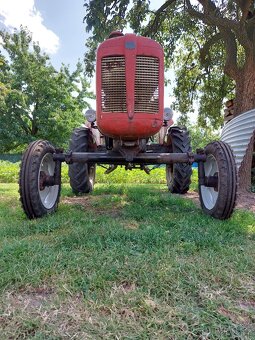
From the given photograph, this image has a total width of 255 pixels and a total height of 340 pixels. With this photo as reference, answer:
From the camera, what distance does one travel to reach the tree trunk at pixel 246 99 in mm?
6805

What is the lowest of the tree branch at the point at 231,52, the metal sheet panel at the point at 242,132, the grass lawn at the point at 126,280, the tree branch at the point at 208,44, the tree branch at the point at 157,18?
the grass lawn at the point at 126,280

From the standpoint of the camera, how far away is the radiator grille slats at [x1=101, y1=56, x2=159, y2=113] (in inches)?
124

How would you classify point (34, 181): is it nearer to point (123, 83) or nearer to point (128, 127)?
point (128, 127)

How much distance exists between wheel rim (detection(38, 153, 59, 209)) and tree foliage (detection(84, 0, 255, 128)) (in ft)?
10.2

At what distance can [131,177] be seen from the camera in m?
9.76

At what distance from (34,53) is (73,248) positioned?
92.8ft

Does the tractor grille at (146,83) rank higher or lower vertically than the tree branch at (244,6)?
lower

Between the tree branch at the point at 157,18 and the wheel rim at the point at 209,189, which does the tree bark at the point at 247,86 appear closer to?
the tree branch at the point at 157,18

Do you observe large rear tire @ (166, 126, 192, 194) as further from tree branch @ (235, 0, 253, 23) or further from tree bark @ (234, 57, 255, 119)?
tree branch @ (235, 0, 253, 23)

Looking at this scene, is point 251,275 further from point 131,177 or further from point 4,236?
point 131,177

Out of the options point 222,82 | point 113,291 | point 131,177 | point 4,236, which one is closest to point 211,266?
point 113,291

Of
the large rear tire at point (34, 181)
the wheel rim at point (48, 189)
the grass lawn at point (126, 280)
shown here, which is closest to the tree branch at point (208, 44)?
the wheel rim at point (48, 189)

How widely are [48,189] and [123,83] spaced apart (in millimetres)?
1566

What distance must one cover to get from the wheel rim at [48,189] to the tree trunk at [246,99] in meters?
4.21
